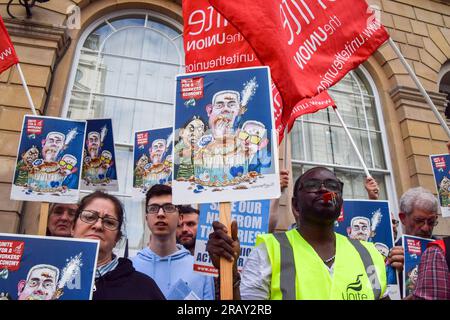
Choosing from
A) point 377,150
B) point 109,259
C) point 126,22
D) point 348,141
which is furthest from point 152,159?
point 377,150

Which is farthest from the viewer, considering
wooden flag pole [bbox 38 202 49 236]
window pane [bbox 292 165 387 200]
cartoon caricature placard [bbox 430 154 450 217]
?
window pane [bbox 292 165 387 200]

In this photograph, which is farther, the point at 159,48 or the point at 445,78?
the point at 445,78

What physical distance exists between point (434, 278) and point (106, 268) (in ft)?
5.78

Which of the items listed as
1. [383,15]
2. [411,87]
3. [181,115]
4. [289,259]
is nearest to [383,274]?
[289,259]

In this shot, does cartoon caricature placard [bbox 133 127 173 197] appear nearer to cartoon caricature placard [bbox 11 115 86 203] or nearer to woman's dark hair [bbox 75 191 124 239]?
cartoon caricature placard [bbox 11 115 86 203]

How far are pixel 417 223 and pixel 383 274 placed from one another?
1229 mm

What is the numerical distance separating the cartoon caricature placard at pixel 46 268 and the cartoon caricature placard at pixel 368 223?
217 centimetres

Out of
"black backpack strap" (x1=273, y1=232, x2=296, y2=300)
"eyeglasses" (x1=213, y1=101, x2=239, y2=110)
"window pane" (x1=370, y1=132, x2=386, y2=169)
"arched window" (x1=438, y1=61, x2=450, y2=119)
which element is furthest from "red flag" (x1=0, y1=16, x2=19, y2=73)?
"arched window" (x1=438, y1=61, x2=450, y2=119)

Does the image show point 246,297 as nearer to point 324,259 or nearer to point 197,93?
point 324,259

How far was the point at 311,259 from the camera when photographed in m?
1.82

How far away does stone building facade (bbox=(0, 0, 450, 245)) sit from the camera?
5.13 meters

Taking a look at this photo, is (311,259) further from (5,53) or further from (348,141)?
(348,141)

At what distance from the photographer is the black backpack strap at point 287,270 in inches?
66.5

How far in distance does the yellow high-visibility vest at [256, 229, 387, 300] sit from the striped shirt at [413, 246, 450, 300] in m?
0.24
